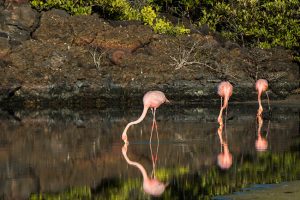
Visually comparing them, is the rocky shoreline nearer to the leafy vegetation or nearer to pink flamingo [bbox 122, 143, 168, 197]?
the leafy vegetation

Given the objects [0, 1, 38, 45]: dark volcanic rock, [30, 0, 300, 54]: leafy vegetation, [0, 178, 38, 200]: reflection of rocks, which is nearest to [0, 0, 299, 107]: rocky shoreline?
[0, 1, 38, 45]: dark volcanic rock

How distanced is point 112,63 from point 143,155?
18106 millimetres

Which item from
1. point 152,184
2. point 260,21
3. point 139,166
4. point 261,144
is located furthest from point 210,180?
point 260,21

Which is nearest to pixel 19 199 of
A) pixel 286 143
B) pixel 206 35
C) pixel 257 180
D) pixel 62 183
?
pixel 62 183

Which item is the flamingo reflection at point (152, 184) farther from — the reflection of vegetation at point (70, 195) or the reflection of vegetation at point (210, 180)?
the reflection of vegetation at point (70, 195)

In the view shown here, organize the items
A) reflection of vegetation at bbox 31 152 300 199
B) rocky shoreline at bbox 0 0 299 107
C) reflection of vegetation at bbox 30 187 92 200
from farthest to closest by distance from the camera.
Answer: rocky shoreline at bbox 0 0 299 107
reflection of vegetation at bbox 31 152 300 199
reflection of vegetation at bbox 30 187 92 200

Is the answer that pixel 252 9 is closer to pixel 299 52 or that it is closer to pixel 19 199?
pixel 299 52

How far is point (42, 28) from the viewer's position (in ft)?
120

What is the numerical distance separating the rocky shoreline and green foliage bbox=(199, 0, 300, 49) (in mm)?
983

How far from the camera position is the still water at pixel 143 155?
13.6 metres

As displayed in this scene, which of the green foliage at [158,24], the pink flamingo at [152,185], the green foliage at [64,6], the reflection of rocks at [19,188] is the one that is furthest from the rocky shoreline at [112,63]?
the reflection of rocks at [19,188]

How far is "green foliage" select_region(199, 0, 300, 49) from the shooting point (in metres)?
38.7

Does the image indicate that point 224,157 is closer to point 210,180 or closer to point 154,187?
point 210,180

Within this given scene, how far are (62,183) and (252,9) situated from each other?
27.1m
